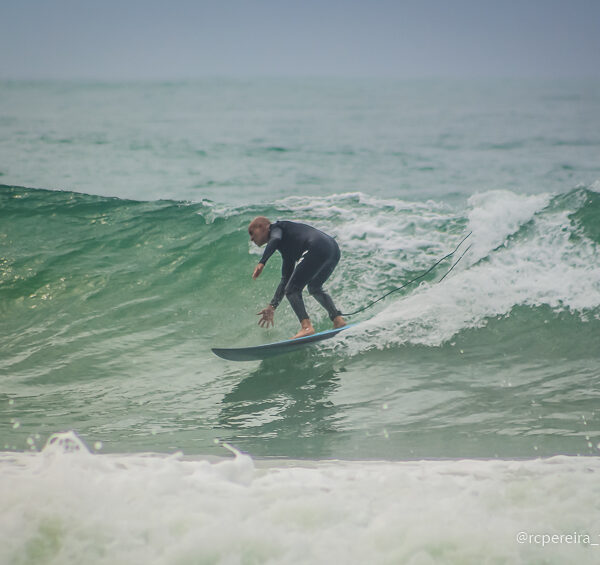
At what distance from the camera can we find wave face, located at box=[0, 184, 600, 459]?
3.73 m

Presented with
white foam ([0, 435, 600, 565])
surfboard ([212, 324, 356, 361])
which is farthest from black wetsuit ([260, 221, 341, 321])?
white foam ([0, 435, 600, 565])

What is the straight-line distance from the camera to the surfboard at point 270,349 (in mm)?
4574

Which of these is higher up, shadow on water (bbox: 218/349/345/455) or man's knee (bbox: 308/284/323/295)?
man's knee (bbox: 308/284/323/295)

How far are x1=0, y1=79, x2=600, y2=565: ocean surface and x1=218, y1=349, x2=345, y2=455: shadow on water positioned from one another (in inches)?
0.8

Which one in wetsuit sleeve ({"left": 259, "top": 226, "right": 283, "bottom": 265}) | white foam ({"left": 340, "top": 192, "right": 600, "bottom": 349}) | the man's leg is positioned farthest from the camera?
white foam ({"left": 340, "top": 192, "right": 600, "bottom": 349})

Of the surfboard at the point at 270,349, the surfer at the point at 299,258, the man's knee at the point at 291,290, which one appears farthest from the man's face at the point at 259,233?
the surfboard at the point at 270,349

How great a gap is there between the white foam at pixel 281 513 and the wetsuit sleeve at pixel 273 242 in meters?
Answer: 1.83

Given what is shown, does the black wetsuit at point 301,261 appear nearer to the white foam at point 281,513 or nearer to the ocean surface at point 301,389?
the ocean surface at point 301,389

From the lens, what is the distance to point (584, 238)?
21.1 ft

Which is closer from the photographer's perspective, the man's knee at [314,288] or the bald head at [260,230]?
the bald head at [260,230]

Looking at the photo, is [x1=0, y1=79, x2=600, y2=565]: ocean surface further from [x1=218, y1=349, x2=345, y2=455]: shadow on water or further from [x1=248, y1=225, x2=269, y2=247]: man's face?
[x1=248, y1=225, x2=269, y2=247]: man's face

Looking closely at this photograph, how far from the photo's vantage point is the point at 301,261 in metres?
4.59

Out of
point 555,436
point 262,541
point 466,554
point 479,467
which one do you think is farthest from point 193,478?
point 555,436

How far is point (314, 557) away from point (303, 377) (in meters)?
2.33
